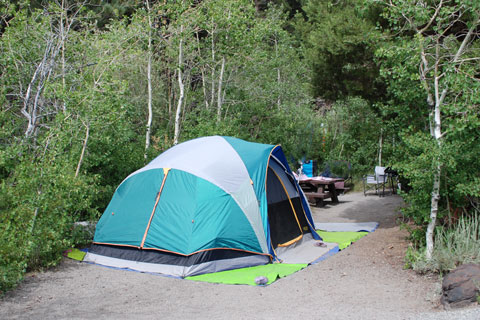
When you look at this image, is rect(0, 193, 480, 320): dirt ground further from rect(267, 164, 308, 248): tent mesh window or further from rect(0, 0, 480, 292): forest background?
rect(267, 164, 308, 248): tent mesh window

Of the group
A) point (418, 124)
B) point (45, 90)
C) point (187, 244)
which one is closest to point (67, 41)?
point (45, 90)

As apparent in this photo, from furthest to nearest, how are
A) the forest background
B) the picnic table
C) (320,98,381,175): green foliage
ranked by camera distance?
(320,98,381,175): green foliage < the picnic table < the forest background

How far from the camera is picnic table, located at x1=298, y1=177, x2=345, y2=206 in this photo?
39.1ft

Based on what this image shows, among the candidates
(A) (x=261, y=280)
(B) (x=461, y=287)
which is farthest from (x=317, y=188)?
(B) (x=461, y=287)

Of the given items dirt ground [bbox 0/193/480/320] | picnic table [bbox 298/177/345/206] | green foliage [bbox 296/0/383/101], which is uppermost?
green foliage [bbox 296/0/383/101]

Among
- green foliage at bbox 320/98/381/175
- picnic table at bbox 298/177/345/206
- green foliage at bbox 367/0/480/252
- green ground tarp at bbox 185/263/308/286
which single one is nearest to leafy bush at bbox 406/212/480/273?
green foliage at bbox 367/0/480/252

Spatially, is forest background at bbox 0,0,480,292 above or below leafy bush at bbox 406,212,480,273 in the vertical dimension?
above

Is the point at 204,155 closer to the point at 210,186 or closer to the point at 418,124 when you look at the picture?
the point at 210,186

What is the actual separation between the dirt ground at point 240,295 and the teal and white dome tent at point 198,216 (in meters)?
0.37

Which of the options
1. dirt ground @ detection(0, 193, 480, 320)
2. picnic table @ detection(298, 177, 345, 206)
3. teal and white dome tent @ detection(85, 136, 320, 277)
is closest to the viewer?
dirt ground @ detection(0, 193, 480, 320)

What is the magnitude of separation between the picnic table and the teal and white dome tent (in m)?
4.79

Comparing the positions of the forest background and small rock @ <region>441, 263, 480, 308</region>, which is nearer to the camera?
small rock @ <region>441, 263, 480, 308</region>

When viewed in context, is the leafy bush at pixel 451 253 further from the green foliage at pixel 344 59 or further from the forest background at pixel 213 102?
the green foliage at pixel 344 59

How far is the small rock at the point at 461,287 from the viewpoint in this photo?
4324 mm
